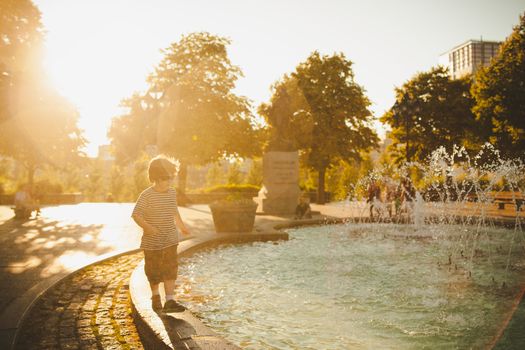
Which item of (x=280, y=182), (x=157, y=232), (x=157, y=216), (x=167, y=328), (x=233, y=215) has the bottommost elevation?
(x=167, y=328)

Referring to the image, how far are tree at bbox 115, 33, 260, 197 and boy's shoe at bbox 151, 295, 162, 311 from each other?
77.9 ft

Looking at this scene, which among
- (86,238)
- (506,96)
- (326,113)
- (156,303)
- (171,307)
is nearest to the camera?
(171,307)

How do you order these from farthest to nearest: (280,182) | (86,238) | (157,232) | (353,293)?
(280,182)
(86,238)
(353,293)
(157,232)

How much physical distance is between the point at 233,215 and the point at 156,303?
6378 millimetres

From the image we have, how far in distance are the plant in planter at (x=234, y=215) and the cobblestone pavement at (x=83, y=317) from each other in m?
4.61

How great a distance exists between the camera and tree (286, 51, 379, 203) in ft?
105

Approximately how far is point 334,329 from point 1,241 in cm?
893

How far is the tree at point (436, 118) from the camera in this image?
3253 centimetres

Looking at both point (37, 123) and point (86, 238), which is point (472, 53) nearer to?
point (37, 123)

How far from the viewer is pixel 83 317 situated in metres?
4.25

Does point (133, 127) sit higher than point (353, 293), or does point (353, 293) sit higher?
point (133, 127)

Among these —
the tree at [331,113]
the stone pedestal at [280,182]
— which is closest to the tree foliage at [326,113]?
the tree at [331,113]

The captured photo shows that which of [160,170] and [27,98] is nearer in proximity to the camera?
[160,170]

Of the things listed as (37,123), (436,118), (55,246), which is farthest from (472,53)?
(55,246)
